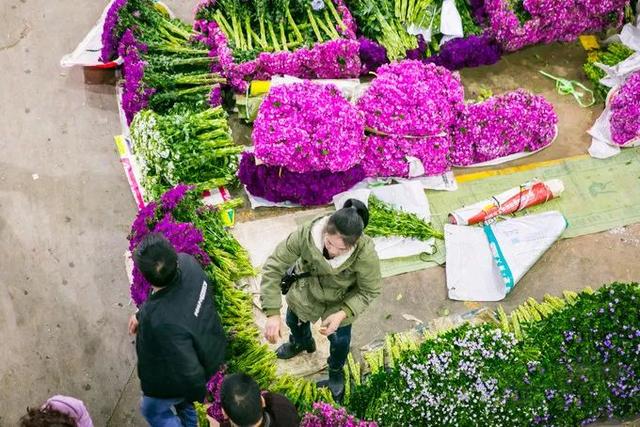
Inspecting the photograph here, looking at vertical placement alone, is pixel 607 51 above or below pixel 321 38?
below

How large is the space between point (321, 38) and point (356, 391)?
9.85ft

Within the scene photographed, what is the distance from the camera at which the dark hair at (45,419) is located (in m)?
3.52

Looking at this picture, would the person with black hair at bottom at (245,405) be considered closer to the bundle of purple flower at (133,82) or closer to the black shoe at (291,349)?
the black shoe at (291,349)

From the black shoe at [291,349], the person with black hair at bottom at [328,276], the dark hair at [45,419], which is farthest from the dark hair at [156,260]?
the black shoe at [291,349]

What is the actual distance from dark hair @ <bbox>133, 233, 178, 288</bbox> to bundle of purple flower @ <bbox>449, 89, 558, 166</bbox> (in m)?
2.87

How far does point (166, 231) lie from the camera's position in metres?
4.80

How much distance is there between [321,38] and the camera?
6191 millimetres

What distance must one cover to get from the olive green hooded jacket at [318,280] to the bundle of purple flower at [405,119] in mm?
1634

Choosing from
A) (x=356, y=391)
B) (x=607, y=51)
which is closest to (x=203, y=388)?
(x=356, y=391)

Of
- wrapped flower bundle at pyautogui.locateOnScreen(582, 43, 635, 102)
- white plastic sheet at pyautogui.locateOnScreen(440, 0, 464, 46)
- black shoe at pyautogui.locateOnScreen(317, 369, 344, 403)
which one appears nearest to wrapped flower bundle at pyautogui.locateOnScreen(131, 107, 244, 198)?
black shoe at pyautogui.locateOnScreen(317, 369, 344, 403)

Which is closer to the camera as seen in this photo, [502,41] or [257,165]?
[257,165]

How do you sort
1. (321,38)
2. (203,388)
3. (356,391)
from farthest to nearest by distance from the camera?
1. (321,38)
2. (356,391)
3. (203,388)

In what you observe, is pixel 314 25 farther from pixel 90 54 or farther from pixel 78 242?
pixel 78 242

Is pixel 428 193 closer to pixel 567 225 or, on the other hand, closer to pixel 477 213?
pixel 477 213
